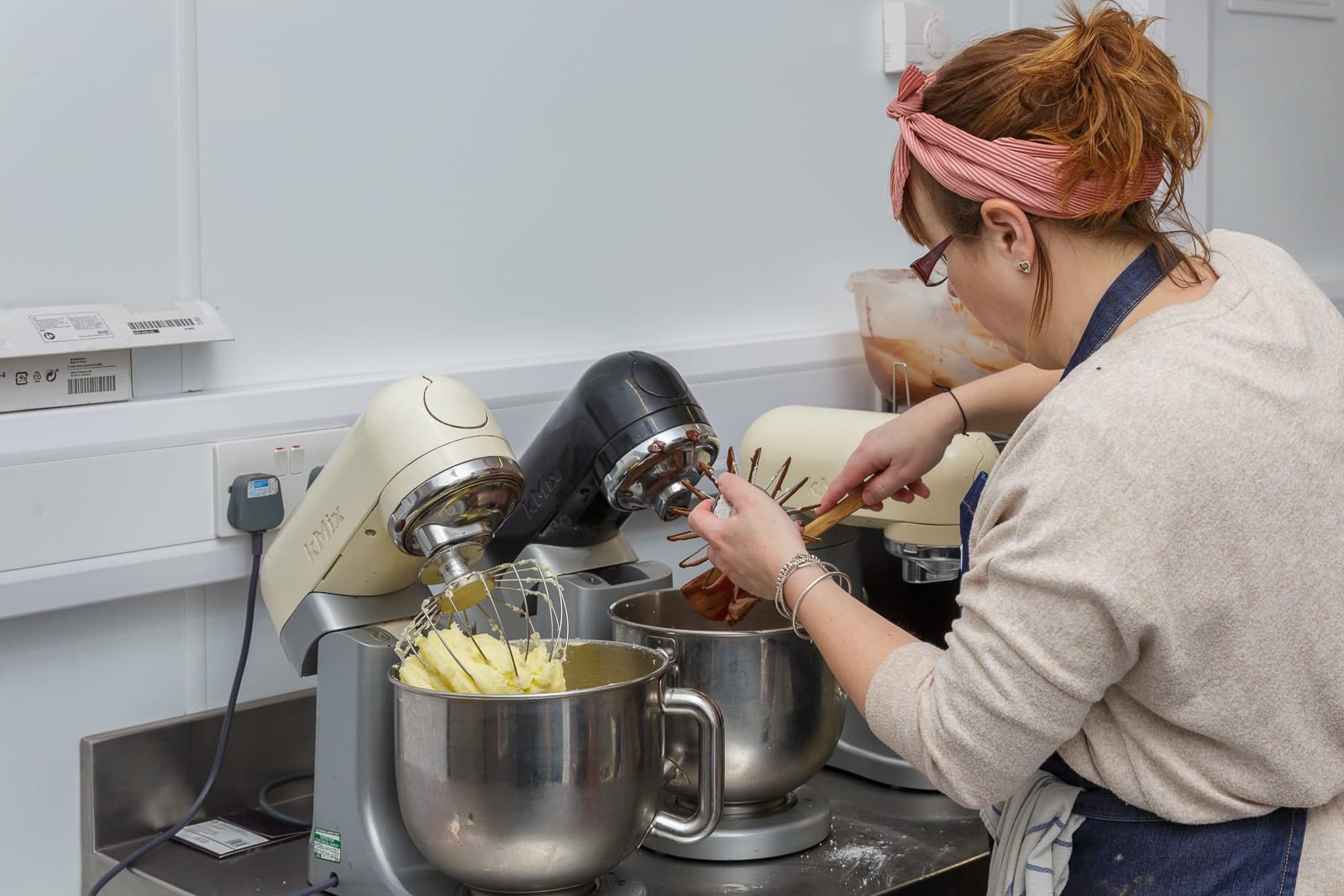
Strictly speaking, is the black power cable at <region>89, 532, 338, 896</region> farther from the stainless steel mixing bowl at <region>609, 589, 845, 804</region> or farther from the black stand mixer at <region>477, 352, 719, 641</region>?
the stainless steel mixing bowl at <region>609, 589, 845, 804</region>

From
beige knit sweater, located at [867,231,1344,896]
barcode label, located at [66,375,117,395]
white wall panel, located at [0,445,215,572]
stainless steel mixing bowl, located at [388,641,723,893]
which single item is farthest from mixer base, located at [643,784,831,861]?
barcode label, located at [66,375,117,395]

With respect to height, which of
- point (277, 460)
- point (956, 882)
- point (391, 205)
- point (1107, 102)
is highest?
point (1107, 102)

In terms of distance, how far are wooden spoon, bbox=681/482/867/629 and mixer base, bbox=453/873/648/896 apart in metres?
0.24

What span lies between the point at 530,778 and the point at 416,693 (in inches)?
4.1

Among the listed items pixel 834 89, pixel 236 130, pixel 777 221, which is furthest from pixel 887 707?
pixel 834 89

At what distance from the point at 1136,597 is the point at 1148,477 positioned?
7cm

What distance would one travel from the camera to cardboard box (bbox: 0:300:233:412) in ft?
3.64

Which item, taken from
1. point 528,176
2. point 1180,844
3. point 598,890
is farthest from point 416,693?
point 528,176

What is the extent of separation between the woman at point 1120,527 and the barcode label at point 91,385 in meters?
0.60

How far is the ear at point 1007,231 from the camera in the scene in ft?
2.97

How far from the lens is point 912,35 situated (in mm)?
1846

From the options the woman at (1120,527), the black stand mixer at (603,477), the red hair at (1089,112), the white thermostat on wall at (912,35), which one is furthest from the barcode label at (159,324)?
the white thermostat on wall at (912,35)

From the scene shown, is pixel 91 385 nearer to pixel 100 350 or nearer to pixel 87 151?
pixel 100 350

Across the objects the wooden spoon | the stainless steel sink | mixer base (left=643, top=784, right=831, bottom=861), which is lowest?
the stainless steel sink
